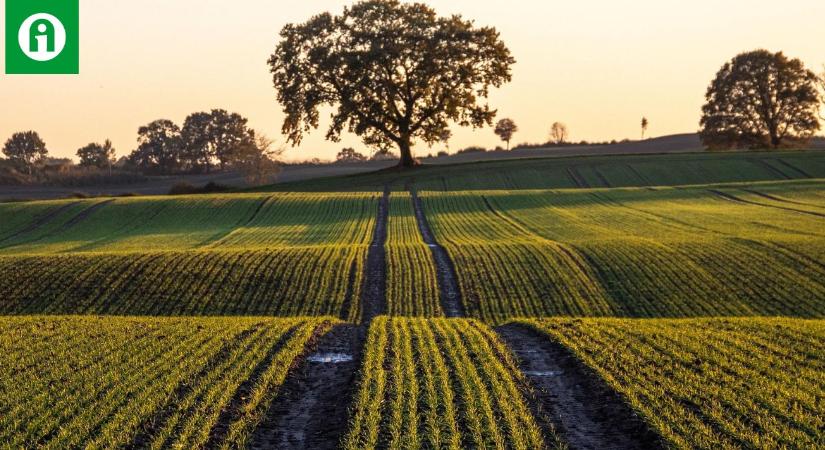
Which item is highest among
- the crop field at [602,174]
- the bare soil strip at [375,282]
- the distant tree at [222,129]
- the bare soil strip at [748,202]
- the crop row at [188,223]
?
the distant tree at [222,129]

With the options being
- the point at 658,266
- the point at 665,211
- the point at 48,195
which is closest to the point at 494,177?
the point at 665,211

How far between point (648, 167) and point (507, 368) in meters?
68.3

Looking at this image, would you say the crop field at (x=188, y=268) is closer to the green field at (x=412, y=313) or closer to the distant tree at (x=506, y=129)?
the green field at (x=412, y=313)

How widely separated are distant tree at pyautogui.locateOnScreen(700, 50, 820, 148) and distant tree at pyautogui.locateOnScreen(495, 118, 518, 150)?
9864 centimetres

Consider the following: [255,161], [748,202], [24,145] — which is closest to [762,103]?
[748,202]

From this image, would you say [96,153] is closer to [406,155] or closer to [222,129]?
[222,129]

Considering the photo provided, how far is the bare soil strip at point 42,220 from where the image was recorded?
50.5 m

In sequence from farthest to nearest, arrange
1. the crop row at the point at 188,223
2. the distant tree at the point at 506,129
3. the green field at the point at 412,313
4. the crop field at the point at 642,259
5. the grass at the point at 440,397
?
1. the distant tree at the point at 506,129
2. the crop row at the point at 188,223
3. the crop field at the point at 642,259
4. the green field at the point at 412,313
5. the grass at the point at 440,397

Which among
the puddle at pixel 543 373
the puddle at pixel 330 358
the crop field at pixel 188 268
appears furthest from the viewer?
the crop field at pixel 188 268

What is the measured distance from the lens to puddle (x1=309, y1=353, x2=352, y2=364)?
55.9 feet

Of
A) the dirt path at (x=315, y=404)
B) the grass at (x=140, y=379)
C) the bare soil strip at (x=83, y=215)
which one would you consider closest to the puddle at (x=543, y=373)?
the dirt path at (x=315, y=404)

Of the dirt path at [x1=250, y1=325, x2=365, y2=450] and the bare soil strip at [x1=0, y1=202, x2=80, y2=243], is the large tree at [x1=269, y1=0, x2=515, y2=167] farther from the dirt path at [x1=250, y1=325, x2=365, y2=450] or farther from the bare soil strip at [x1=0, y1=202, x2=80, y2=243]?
the dirt path at [x1=250, y1=325, x2=365, y2=450]

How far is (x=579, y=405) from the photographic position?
13.8 meters

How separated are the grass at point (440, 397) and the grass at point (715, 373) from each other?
87.2 inches
